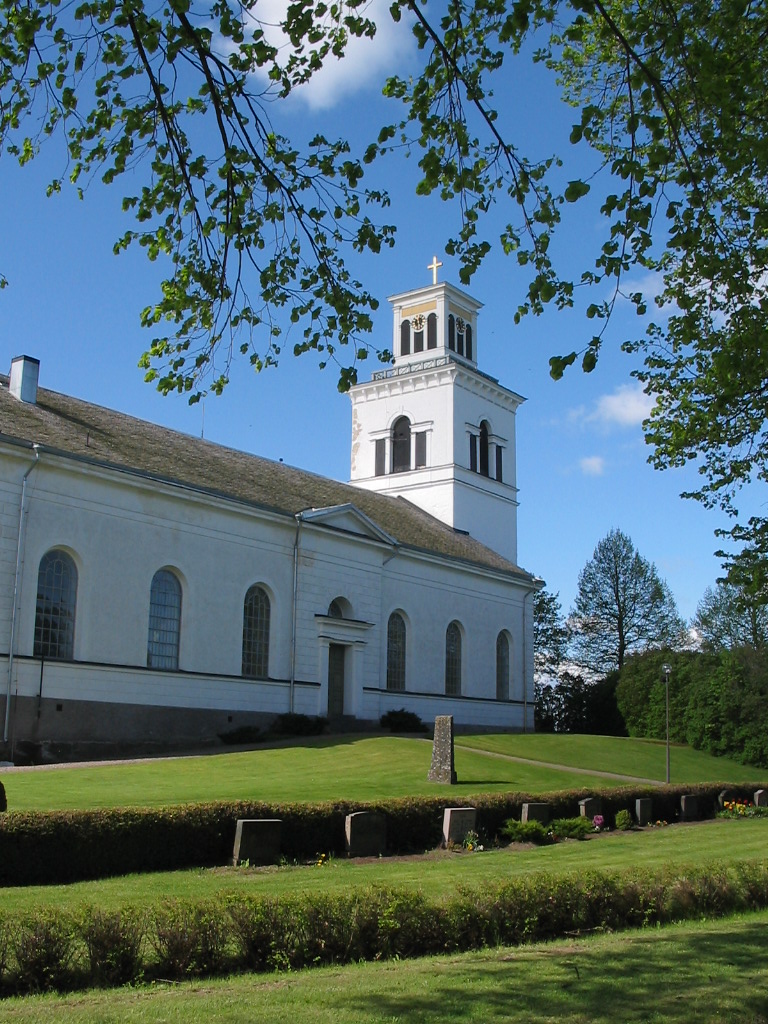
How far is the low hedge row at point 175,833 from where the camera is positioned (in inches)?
500

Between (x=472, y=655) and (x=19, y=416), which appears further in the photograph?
(x=472, y=655)

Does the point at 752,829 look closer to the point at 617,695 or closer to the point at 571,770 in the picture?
the point at 571,770

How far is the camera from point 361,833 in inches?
632

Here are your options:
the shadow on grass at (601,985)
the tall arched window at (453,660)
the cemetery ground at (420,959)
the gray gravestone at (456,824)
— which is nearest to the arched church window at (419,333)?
the tall arched window at (453,660)

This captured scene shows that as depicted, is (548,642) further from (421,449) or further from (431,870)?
(431,870)

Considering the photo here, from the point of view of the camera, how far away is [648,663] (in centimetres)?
5191

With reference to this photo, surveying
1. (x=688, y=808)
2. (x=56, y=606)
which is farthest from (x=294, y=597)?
(x=688, y=808)

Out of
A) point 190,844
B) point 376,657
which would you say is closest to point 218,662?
point 376,657

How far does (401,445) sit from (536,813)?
112ft

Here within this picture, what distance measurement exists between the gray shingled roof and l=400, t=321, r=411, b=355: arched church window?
28.3 ft

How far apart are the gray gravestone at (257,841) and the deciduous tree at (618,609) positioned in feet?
193

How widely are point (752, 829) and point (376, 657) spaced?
63.4 feet

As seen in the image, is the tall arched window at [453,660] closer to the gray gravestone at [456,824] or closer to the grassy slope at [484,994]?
the gray gravestone at [456,824]

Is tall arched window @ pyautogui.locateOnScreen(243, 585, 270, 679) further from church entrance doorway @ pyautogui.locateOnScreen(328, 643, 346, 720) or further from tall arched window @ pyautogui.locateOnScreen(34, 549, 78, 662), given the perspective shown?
tall arched window @ pyautogui.locateOnScreen(34, 549, 78, 662)
